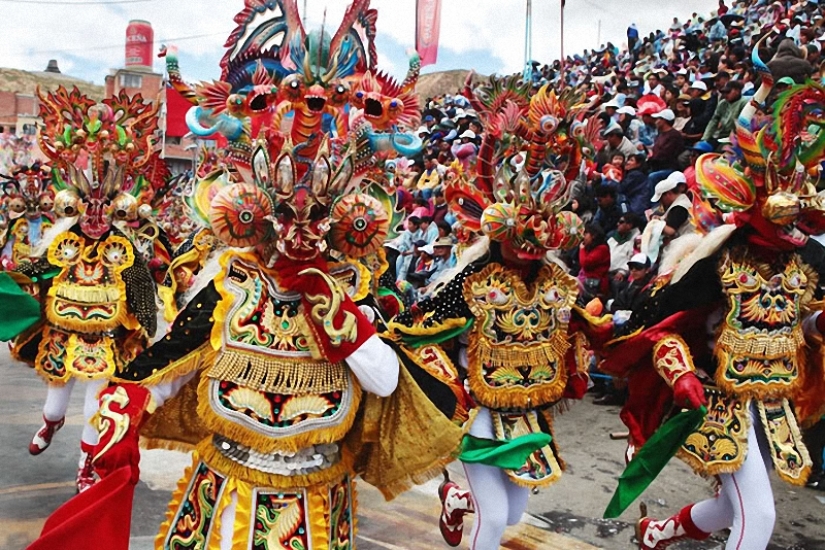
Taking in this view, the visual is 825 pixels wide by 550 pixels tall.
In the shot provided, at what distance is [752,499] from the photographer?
12.2 ft

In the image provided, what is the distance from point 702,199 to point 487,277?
1238 millimetres

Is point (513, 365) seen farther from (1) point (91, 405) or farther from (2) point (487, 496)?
(1) point (91, 405)

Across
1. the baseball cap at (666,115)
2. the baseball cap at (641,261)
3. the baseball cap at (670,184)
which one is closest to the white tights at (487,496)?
the baseball cap at (641,261)

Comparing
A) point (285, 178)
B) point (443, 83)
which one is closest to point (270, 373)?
point (285, 178)

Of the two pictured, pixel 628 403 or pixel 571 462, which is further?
pixel 571 462

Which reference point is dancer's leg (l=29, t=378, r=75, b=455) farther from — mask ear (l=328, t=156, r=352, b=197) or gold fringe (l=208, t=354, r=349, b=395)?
mask ear (l=328, t=156, r=352, b=197)

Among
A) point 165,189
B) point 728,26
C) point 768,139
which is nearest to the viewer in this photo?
point 768,139

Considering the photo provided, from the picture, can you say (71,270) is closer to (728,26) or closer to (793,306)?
(793,306)

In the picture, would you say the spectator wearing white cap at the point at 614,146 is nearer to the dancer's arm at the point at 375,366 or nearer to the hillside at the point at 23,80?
the dancer's arm at the point at 375,366

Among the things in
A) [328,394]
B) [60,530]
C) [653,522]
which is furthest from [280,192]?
[653,522]

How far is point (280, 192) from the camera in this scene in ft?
8.50

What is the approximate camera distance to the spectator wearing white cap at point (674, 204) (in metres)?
7.20

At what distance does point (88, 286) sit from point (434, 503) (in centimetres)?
256

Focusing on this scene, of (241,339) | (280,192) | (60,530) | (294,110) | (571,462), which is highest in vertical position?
(294,110)
